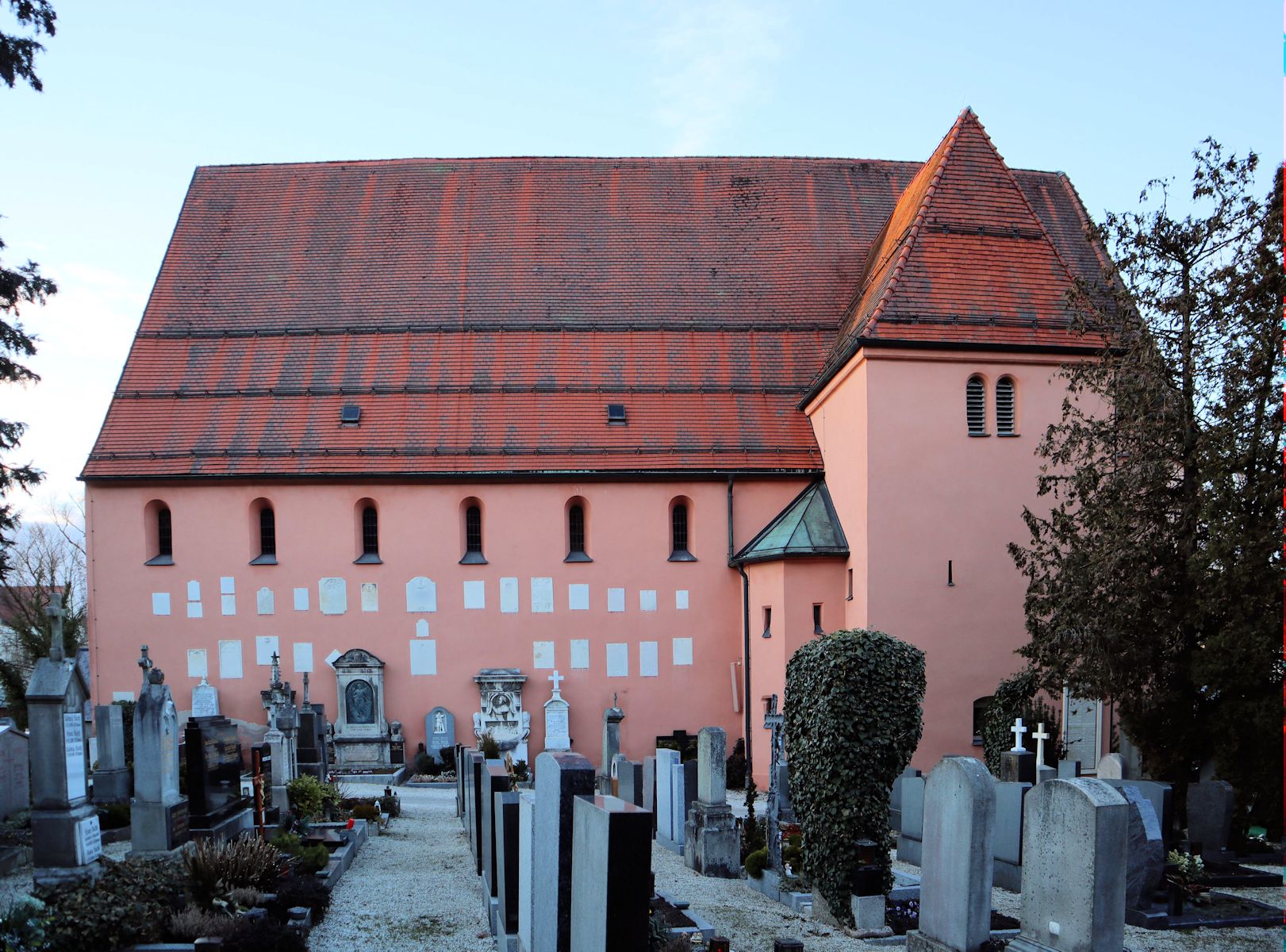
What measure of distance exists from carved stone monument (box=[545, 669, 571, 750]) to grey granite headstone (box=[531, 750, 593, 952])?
51.3 ft

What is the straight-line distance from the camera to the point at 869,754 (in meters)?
9.59

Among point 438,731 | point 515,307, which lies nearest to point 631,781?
point 438,731

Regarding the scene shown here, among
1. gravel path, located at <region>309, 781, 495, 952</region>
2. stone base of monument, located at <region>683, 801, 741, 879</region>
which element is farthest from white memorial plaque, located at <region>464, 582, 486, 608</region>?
stone base of monument, located at <region>683, 801, 741, 879</region>

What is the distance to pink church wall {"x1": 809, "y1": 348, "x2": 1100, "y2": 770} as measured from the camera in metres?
18.2

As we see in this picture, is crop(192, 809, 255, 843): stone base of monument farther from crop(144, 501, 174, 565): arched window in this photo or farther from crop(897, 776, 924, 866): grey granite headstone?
crop(144, 501, 174, 565): arched window

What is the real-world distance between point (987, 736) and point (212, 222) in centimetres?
2133

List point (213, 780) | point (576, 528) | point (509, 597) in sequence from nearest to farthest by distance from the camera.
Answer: point (213, 780) → point (509, 597) → point (576, 528)

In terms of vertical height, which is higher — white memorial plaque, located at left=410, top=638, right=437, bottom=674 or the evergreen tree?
the evergreen tree

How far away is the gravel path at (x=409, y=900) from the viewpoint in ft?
29.1

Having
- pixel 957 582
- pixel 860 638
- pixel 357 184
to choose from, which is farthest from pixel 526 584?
pixel 860 638

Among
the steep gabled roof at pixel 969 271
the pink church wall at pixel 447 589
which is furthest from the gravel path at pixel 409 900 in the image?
the steep gabled roof at pixel 969 271

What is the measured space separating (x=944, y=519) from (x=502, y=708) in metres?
9.77

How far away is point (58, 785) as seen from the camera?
32.8 ft

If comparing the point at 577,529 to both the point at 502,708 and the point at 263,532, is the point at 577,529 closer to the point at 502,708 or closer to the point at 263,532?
the point at 502,708
